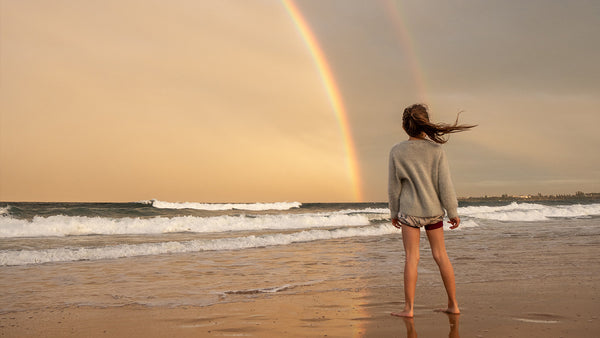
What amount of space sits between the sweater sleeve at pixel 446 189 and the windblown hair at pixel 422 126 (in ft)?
0.83

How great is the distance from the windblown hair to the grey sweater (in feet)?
0.33

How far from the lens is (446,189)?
474 cm

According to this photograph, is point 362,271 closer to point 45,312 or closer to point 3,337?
point 45,312

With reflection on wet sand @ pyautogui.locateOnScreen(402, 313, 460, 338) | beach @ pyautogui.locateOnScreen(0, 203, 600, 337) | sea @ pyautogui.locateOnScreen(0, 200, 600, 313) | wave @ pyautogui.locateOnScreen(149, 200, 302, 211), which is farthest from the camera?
A: wave @ pyautogui.locateOnScreen(149, 200, 302, 211)

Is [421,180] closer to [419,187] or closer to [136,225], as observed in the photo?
[419,187]

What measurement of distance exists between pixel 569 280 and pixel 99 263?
30.5 ft

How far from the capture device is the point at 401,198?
4852 mm

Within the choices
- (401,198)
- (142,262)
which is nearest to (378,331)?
(401,198)

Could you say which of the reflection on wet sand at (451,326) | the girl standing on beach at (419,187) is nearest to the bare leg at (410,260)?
the girl standing on beach at (419,187)

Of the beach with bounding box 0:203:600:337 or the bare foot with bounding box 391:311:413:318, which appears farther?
the bare foot with bounding box 391:311:413:318

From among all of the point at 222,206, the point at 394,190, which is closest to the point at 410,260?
the point at 394,190

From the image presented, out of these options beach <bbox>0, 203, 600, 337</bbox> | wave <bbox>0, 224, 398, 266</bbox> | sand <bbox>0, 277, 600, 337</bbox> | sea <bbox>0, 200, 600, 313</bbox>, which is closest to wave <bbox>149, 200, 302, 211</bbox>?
wave <bbox>0, 224, 398, 266</bbox>

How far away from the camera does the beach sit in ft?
15.1

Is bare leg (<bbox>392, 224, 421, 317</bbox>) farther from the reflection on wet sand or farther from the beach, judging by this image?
the beach
